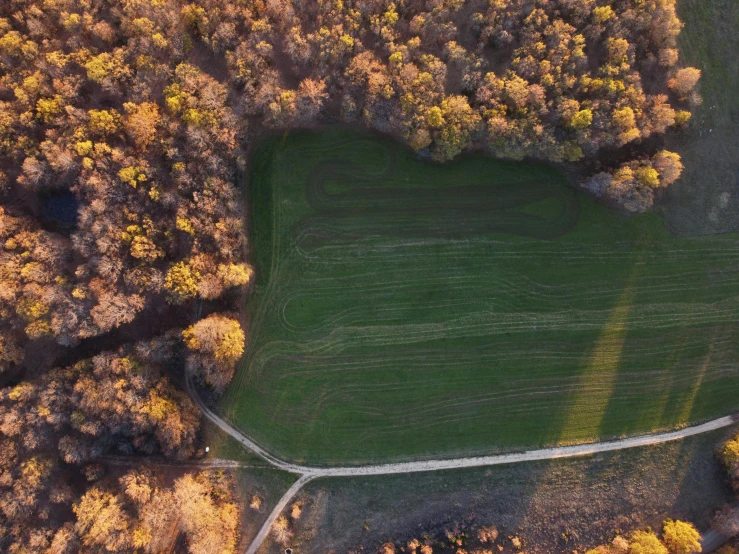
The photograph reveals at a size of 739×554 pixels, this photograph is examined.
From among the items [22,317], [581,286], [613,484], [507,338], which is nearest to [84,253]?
[22,317]

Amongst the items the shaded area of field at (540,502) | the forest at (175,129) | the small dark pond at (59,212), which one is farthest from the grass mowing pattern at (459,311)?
the small dark pond at (59,212)

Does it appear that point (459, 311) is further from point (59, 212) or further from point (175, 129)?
point (59, 212)

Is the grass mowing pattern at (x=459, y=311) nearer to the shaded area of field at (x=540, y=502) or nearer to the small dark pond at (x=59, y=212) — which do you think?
the shaded area of field at (x=540, y=502)

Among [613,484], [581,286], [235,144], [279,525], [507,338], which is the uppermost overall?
[235,144]

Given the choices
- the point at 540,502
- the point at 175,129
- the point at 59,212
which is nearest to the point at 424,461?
the point at 540,502

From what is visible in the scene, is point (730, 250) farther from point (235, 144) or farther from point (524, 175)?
point (235, 144)

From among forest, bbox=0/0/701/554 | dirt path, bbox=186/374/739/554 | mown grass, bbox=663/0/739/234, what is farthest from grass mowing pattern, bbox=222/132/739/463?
forest, bbox=0/0/701/554
